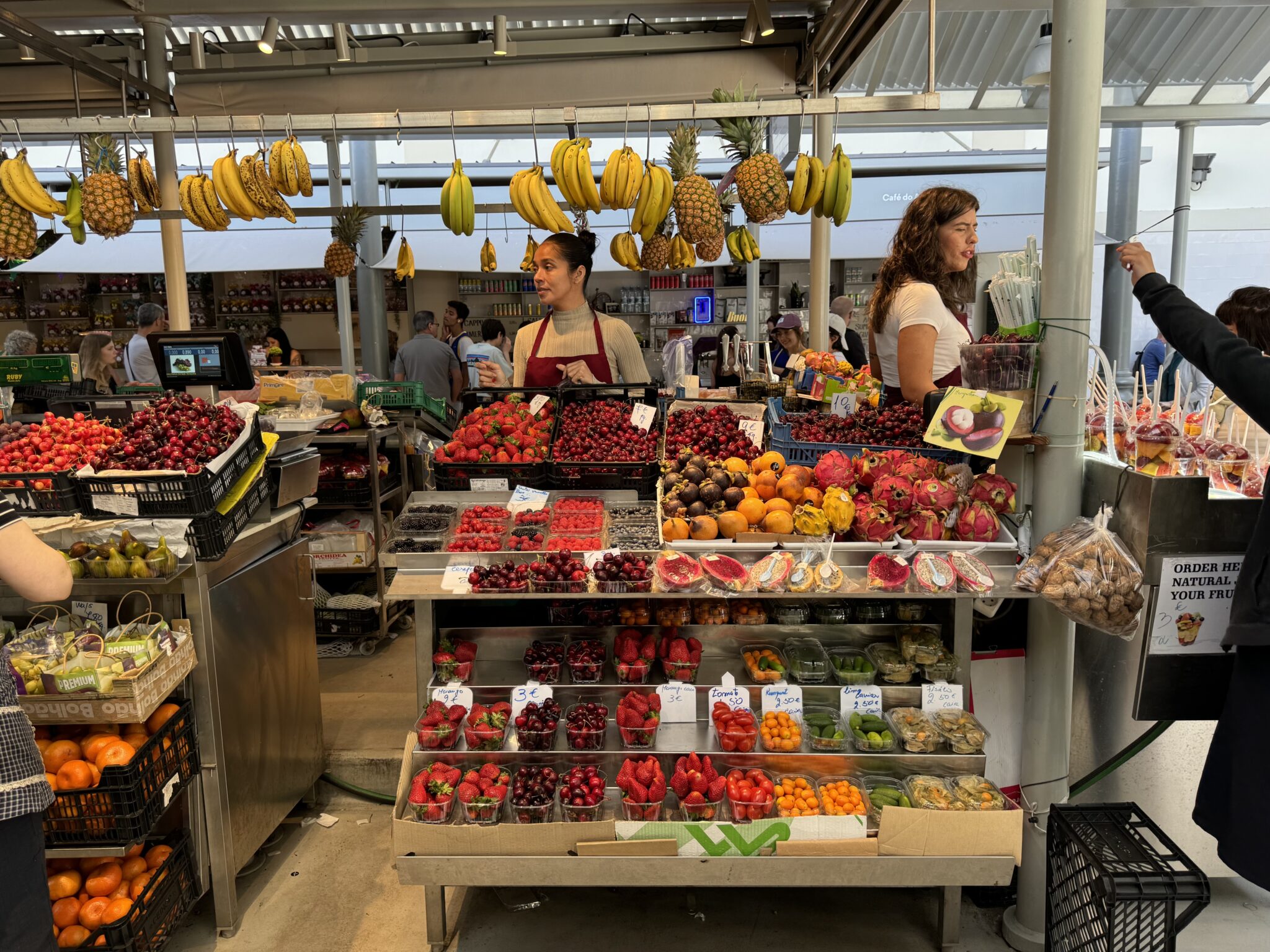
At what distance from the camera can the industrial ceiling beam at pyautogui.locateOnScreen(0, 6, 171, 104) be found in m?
4.28

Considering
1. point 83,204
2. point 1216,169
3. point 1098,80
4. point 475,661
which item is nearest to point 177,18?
point 83,204

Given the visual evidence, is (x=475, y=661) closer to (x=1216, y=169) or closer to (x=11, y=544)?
(x=11, y=544)

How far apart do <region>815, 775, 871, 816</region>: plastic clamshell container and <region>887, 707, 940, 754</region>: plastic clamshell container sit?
193 millimetres

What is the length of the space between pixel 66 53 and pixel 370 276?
5.94 m

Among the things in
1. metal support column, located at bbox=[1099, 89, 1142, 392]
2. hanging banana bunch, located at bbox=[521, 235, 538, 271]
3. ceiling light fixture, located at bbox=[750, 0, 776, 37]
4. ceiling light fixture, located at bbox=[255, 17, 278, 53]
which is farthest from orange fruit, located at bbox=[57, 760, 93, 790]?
metal support column, located at bbox=[1099, 89, 1142, 392]

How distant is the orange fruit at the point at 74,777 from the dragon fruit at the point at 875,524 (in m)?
2.37

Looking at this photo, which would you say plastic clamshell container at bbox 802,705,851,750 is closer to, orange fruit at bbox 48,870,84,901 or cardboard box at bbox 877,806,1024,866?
cardboard box at bbox 877,806,1024,866

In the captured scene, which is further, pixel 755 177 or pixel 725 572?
pixel 755 177

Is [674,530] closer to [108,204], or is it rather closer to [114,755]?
[114,755]

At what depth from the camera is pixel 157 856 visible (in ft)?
8.61

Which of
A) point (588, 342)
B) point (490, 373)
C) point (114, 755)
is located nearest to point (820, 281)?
point (588, 342)

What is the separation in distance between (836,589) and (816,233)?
4.58 meters

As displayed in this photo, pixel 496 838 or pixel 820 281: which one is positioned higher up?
pixel 820 281

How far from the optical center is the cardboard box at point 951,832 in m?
2.39
